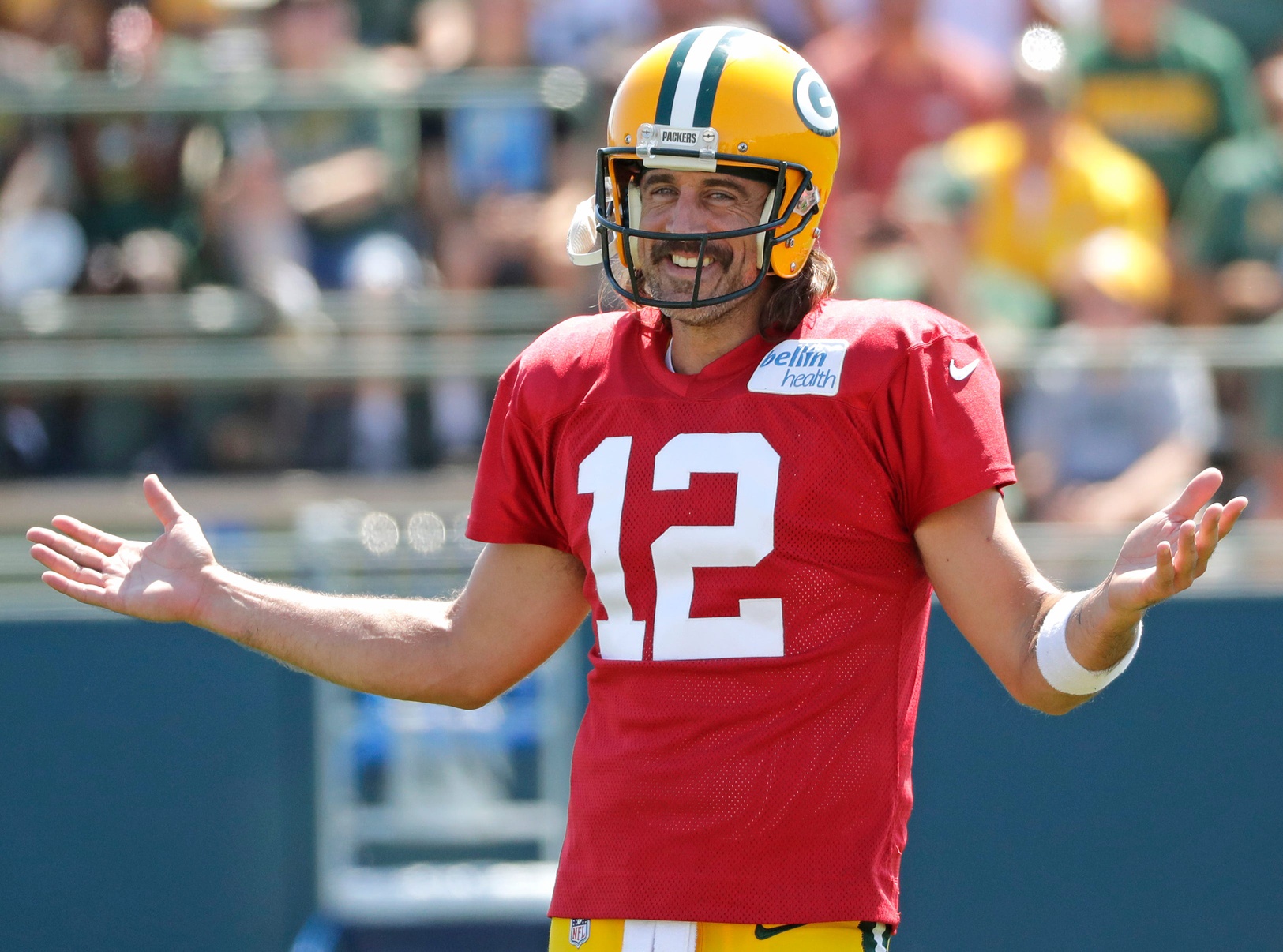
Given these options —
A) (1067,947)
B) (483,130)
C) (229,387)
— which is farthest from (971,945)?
(483,130)

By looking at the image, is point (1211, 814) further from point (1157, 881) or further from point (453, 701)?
point (453, 701)

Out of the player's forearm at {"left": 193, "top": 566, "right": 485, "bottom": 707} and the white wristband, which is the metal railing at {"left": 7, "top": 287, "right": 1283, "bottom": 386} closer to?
the player's forearm at {"left": 193, "top": 566, "right": 485, "bottom": 707}

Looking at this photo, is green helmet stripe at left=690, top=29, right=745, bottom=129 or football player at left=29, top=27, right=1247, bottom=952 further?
green helmet stripe at left=690, top=29, right=745, bottom=129

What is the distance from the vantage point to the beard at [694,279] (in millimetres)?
2576

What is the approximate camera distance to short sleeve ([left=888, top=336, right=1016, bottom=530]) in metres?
2.39

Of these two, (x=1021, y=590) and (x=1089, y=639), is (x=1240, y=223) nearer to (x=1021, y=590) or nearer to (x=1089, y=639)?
(x=1021, y=590)

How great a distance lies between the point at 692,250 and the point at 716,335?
159 millimetres

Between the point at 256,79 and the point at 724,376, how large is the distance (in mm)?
4290

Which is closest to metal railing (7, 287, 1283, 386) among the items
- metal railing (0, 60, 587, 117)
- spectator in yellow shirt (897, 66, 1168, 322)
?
spectator in yellow shirt (897, 66, 1168, 322)

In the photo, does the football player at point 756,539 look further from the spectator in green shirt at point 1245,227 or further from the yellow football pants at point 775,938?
the spectator in green shirt at point 1245,227

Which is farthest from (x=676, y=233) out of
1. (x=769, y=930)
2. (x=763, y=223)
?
(x=769, y=930)

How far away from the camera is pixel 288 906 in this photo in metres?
4.71

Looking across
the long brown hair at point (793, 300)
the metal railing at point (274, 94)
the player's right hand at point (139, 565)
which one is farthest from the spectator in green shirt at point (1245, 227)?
the player's right hand at point (139, 565)

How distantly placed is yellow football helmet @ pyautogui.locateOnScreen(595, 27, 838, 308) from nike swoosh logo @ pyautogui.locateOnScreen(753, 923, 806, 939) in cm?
95
